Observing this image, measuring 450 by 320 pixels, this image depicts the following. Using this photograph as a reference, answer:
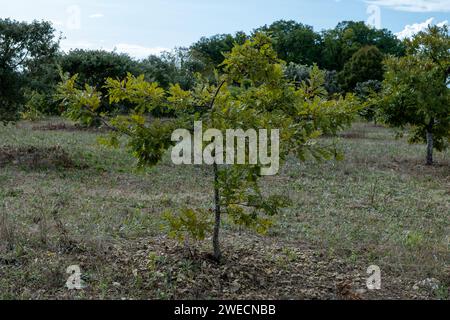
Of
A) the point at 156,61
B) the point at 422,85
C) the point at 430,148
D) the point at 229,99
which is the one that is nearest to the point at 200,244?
the point at 229,99

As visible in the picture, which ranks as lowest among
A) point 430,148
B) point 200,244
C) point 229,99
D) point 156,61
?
point 200,244

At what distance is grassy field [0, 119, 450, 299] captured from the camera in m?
4.89

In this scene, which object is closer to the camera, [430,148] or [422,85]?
[422,85]

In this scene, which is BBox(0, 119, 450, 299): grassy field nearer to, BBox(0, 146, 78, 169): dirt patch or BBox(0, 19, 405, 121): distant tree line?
BBox(0, 146, 78, 169): dirt patch

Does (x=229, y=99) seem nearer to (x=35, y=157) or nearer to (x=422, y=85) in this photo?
(x=35, y=157)

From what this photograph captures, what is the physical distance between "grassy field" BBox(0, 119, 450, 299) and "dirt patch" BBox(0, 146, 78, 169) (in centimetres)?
6

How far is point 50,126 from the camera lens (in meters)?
20.4

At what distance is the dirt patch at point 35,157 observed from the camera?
1141cm

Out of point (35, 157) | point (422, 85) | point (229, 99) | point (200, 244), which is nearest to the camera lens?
point (229, 99)

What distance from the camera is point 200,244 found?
19.3 feet

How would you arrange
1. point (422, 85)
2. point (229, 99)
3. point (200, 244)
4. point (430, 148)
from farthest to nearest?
point (430, 148)
point (422, 85)
point (200, 244)
point (229, 99)

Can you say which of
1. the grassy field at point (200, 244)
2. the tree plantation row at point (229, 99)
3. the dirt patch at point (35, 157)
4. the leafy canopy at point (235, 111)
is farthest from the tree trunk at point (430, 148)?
the leafy canopy at point (235, 111)

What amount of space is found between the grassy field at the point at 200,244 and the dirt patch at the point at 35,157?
0.20ft

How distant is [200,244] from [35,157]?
743 cm
